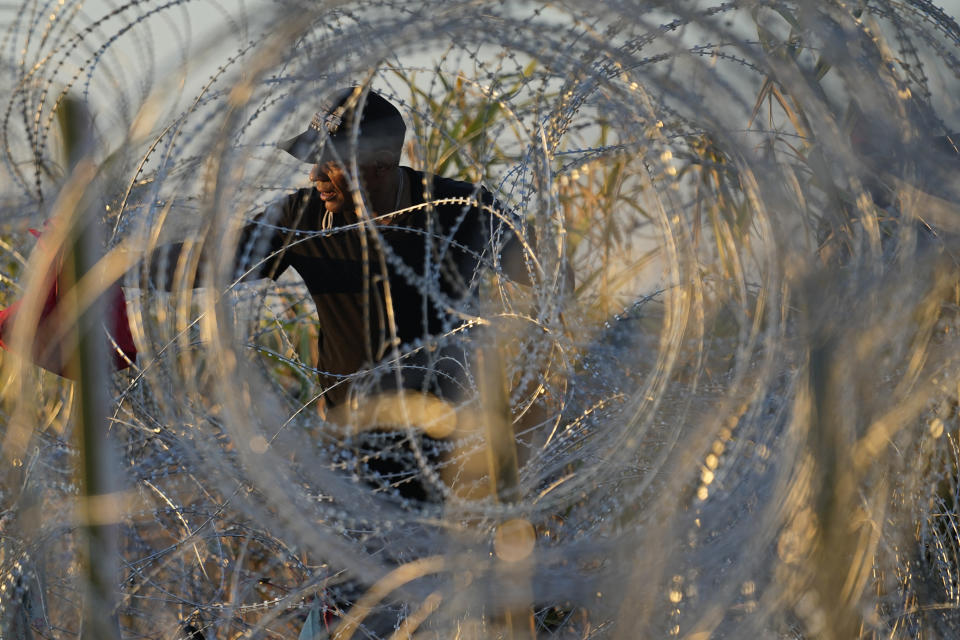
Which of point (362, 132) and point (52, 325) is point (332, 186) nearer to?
point (362, 132)

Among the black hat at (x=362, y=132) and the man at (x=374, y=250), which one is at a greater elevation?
the black hat at (x=362, y=132)

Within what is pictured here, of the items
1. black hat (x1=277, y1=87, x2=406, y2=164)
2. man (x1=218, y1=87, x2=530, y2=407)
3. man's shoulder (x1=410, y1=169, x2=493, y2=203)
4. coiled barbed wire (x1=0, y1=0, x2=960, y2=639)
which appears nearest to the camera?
coiled barbed wire (x1=0, y1=0, x2=960, y2=639)

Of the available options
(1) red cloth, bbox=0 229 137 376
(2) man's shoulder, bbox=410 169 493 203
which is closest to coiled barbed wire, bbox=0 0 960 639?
(1) red cloth, bbox=0 229 137 376

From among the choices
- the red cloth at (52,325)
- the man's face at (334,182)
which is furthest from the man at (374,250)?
the red cloth at (52,325)

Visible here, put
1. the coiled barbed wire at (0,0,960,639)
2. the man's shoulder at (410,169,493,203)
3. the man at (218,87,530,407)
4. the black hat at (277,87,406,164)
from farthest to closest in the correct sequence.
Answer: the man's shoulder at (410,169,493,203)
the man at (218,87,530,407)
the black hat at (277,87,406,164)
the coiled barbed wire at (0,0,960,639)

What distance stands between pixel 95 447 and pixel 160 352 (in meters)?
0.49

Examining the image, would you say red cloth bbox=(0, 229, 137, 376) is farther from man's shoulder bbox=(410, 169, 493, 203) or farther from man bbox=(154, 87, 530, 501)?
man's shoulder bbox=(410, 169, 493, 203)

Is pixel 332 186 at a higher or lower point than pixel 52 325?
higher

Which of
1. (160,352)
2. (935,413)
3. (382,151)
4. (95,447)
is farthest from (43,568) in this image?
(935,413)

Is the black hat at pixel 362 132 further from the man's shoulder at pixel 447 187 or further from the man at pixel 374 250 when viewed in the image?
the man's shoulder at pixel 447 187

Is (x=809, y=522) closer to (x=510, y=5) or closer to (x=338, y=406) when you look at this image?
(x=510, y=5)

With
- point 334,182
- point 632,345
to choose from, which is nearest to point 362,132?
point 334,182

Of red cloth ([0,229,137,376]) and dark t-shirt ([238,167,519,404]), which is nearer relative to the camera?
red cloth ([0,229,137,376])

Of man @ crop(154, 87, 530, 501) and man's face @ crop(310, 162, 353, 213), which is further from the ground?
man's face @ crop(310, 162, 353, 213)
